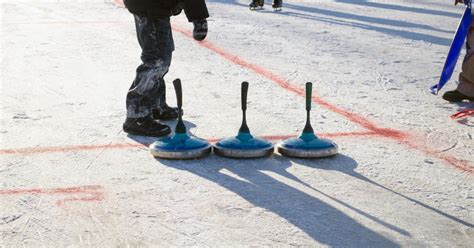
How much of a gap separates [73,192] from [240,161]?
1063 mm

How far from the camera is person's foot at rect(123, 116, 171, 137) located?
19.3ft

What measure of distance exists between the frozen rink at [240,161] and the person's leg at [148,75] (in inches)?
6.1

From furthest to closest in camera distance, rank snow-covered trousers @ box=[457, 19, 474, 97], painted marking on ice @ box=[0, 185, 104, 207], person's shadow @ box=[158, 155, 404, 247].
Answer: snow-covered trousers @ box=[457, 19, 474, 97], painted marking on ice @ box=[0, 185, 104, 207], person's shadow @ box=[158, 155, 404, 247]

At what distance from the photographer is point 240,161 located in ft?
17.3

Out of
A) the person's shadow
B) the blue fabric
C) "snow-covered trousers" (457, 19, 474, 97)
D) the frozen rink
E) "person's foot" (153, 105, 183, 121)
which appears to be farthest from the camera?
"snow-covered trousers" (457, 19, 474, 97)

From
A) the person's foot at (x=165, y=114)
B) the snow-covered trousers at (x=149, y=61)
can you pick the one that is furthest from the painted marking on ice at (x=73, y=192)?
the person's foot at (x=165, y=114)

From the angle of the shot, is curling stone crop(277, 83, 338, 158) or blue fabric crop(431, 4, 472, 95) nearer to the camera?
curling stone crop(277, 83, 338, 158)

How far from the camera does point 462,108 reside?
6824mm

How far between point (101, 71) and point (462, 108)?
337cm

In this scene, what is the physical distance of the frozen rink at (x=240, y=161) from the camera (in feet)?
13.6

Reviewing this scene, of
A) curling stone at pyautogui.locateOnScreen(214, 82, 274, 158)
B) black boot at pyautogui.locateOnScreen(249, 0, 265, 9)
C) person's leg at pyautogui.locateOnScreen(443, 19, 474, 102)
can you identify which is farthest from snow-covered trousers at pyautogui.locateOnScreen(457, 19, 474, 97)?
black boot at pyautogui.locateOnScreen(249, 0, 265, 9)

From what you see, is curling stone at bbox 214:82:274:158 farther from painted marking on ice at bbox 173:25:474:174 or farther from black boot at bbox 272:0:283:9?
black boot at bbox 272:0:283:9

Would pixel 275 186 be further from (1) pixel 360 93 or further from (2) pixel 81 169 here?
(1) pixel 360 93

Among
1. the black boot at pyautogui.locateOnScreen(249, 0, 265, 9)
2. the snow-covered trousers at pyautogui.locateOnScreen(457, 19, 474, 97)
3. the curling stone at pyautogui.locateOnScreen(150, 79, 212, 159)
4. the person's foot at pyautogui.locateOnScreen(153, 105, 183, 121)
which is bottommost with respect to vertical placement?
the black boot at pyautogui.locateOnScreen(249, 0, 265, 9)
